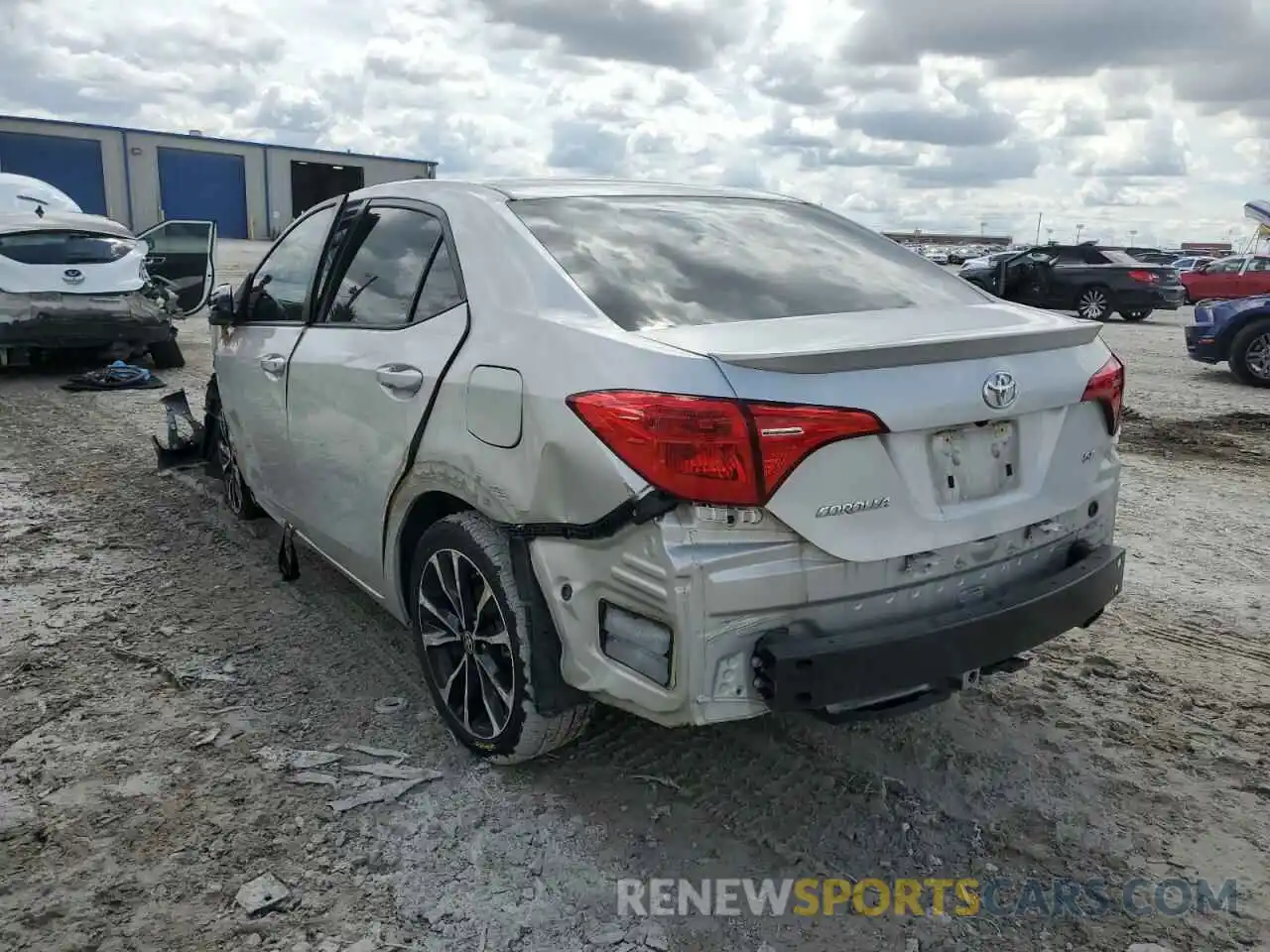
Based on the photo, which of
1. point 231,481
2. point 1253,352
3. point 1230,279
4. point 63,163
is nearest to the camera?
point 231,481

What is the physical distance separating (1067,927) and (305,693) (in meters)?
2.51

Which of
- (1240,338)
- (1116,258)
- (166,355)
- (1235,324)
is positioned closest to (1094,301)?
(1116,258)

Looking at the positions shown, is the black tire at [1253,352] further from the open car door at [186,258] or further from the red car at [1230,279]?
the red car at [1230,279]

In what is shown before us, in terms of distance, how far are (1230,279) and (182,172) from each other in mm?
38390

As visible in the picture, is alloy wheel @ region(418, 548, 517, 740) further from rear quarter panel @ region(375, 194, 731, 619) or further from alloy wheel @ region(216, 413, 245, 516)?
alloy wheel @ region(216, 413, 245, 516)

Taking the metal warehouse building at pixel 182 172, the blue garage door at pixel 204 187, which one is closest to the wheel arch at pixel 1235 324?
the metal warehouse building at pixel 182 172

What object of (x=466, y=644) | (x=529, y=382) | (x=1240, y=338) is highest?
(x=529, y=382)

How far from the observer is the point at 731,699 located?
95.8 inches

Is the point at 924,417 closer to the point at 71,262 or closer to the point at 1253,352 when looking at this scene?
the point at 71,262

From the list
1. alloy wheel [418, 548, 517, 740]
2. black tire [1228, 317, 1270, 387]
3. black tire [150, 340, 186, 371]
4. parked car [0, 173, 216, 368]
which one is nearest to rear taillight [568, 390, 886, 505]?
alloy wheel [418, 548, 517, 740]

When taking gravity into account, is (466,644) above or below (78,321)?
below

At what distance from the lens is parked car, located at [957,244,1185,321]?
64.8ft

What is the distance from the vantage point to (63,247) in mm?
10297

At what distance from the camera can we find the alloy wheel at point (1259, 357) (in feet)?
36.6
